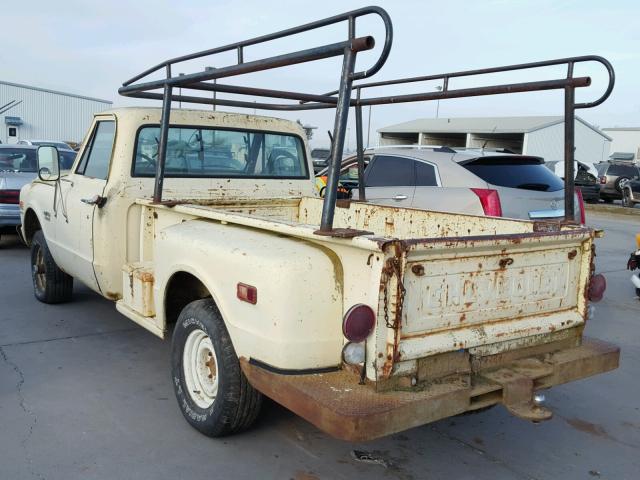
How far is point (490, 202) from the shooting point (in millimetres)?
6648

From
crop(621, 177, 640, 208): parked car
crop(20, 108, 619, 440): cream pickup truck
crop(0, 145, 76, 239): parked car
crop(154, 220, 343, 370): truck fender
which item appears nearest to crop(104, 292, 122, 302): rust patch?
crop(20, 108, 619, 440): cream pickup truck

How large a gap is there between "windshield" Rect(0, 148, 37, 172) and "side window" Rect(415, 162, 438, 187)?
20.5ft

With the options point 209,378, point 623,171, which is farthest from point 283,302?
point 623,171

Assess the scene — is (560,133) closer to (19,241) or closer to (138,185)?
(19,241)

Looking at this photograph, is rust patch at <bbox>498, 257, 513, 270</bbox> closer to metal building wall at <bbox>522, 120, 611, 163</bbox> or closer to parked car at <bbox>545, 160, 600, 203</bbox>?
parked car at <bbox>545, 160, 600, 203</bbox>

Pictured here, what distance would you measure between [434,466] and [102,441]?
1865mm

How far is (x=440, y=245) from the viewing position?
2941mm

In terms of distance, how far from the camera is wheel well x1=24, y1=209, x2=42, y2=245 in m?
6.46

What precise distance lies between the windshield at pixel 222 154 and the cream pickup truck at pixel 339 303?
0.04m

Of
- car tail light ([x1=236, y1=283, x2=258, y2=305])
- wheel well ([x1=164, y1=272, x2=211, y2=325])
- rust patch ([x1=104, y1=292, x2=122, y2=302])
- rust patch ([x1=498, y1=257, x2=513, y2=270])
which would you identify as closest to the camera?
car tail light ([x1=236, y1=283, x2=258, y2=305])

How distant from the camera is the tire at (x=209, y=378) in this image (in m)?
3.32

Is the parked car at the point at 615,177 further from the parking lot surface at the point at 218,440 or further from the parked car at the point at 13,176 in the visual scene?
the parking lot surface at the point at 218,440

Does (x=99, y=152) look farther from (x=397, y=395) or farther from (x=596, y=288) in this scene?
(x=596, y=288)

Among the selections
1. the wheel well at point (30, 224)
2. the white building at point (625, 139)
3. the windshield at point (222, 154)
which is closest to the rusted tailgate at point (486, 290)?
the windshield at point (222, 154)
